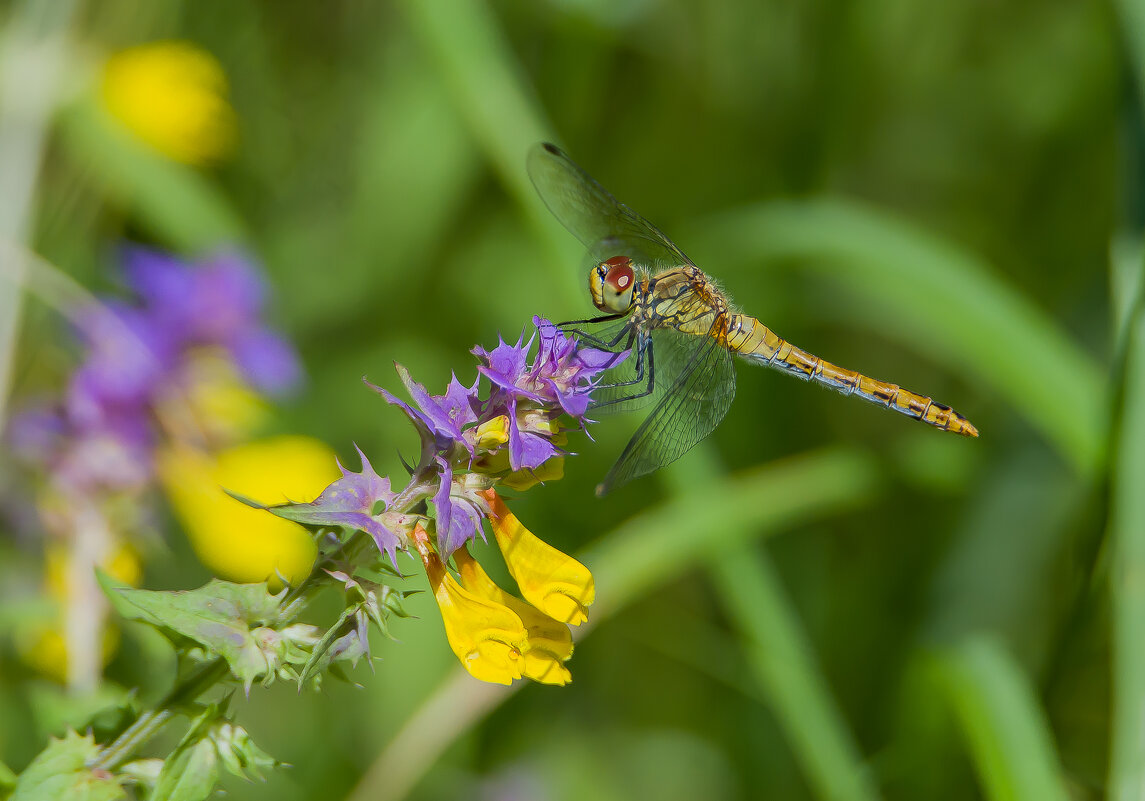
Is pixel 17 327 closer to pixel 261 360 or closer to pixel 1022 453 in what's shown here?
pixel 261 360

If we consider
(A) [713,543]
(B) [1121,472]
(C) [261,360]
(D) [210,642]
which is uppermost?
(B) [1121,472]

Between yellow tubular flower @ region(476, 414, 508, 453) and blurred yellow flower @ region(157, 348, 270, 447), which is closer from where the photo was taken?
yellow tubular flower @ region(476, 414, 508, 453)

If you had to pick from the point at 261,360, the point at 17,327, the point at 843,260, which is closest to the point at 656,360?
the point at 843,260

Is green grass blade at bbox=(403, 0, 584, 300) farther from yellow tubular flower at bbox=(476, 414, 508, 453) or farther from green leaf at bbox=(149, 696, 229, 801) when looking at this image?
green leaf at bbox=(149, 696, 229, 801)

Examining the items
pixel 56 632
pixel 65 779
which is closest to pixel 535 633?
pixel 65 779

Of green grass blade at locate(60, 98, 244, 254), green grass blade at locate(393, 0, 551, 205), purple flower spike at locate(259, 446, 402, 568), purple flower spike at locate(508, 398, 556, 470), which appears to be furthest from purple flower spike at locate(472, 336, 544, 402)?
green grass blade at locate(60, 98, 244, 254)
